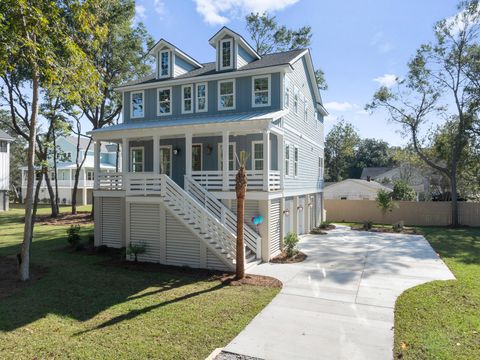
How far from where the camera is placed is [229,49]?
1578cm

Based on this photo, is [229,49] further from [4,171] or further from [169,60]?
[4,171]

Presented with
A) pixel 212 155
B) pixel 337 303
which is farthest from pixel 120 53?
pixel 337 303

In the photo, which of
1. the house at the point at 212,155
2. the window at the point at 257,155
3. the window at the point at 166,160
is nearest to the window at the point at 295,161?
the house at the point at 212,155

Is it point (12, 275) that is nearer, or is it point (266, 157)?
point (12, 275)

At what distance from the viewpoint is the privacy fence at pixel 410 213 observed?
76.3ft

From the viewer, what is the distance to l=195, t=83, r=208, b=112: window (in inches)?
624

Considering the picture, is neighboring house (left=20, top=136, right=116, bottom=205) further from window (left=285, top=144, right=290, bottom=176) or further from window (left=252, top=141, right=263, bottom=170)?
window (left=285, top=144, right=290, bottom=176)

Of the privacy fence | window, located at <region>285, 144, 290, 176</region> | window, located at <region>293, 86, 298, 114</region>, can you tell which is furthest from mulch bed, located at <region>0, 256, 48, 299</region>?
the privacy fence

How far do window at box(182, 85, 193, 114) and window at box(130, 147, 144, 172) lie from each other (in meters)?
3.40

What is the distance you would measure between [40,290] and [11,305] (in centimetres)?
111

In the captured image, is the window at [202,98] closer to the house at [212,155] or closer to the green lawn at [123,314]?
the house at [212,155]

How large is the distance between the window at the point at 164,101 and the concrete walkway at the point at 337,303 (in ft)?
32.0

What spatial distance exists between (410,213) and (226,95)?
Result: 56.2ft

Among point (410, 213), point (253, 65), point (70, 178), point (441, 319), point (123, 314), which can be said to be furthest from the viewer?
point (70, 178)
